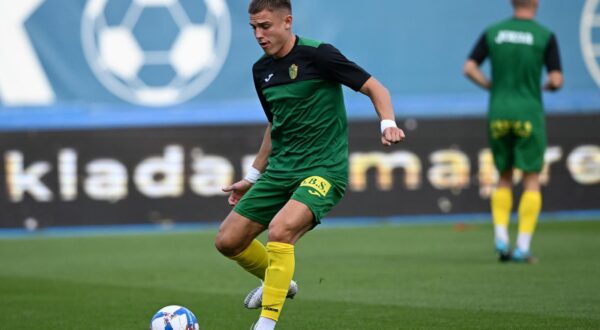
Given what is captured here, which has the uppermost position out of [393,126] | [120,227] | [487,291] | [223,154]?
[393,126]

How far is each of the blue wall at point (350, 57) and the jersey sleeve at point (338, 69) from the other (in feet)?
32.4

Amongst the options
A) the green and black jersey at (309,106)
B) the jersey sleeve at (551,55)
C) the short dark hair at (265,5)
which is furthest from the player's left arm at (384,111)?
the jersey sleeve at (551,55)

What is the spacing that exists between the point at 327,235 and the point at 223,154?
7.16 feet

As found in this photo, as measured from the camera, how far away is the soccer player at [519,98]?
1084 cm

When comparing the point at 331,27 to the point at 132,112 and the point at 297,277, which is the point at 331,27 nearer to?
the point at 132,112

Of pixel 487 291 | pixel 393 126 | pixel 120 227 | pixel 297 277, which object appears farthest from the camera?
pixel 120 227

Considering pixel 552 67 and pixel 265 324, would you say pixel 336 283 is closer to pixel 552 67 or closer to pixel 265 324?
pixel 552 67

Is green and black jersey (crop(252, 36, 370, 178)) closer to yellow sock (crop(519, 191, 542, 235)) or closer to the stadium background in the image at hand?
yellow sock (crop(519, 191, 542, 235))

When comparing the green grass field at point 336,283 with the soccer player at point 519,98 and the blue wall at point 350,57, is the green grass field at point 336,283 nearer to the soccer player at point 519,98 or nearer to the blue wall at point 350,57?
the soccer player at point 519,98

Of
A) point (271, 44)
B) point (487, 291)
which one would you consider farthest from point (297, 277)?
point (271, 44)

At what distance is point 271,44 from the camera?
6.57m

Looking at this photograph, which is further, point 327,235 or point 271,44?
point 327,235

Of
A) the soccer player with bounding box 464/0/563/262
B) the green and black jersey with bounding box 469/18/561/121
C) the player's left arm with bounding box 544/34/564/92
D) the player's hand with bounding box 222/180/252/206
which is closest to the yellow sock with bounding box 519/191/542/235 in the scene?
the soccer player with bounding box 464/0/563/262

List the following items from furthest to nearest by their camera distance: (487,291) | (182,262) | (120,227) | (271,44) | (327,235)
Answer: (120,227) < (327,235) < (182,262) < (487,291) < (271,44)
